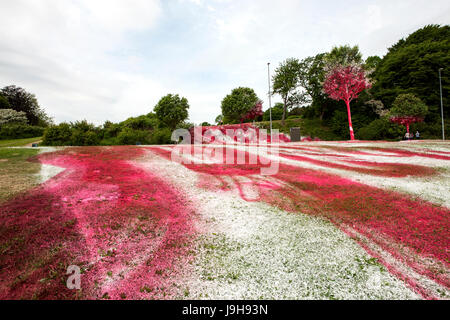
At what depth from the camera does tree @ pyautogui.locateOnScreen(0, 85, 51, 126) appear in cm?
4341

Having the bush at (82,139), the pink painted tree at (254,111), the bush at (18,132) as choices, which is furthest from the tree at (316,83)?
the bush at (18,132)

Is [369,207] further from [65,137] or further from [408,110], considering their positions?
[65,137]

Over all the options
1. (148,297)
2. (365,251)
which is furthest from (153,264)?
(365,251)

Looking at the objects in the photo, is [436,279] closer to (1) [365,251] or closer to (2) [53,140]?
(1) [365,251]

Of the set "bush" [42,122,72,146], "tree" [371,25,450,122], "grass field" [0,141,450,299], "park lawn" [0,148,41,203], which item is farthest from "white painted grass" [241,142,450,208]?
"tree" [371,25,450,122]

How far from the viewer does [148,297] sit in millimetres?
3070

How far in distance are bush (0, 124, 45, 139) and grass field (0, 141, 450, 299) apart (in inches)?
→ 1119

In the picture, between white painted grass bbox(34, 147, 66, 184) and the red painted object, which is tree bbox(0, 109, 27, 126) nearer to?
white painted grass bbox(34, 147, 66, 184)

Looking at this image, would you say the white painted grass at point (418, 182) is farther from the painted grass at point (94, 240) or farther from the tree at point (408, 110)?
the tree at point (408, 110)

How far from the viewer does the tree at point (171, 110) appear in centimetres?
4781

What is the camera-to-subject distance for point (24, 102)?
44.2 metres

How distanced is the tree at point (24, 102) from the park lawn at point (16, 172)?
44131 millimetres
